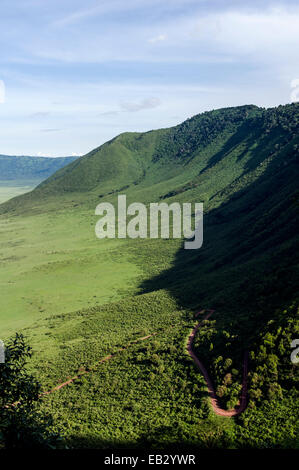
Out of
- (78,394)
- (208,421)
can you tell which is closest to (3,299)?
(78,394)

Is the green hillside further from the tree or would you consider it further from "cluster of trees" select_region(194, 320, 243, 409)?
the tree

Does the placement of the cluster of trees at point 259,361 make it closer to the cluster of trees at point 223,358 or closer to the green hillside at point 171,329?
the cluster of trees at point 223,358

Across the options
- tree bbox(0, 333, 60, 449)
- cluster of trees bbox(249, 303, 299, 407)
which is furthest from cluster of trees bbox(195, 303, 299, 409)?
tree bbox(0, 333, 60, 449)

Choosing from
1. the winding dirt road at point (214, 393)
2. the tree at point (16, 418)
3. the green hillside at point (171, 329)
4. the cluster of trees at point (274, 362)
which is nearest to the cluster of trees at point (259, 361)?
the cluster of trees at point (274, 362)

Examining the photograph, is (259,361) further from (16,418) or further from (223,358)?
(16,418)

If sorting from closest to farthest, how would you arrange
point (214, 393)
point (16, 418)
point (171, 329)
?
A: point (16, 418) → point (214, 393) → point (171, 329)

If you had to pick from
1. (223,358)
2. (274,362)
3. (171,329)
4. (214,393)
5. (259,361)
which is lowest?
(214,393)

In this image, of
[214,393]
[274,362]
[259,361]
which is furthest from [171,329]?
[274,362]

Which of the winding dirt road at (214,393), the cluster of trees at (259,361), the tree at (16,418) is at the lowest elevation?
the winding dirt road at (214,393)

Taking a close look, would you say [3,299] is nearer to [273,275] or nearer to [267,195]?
[273,275]

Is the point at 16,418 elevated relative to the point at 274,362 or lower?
elevated

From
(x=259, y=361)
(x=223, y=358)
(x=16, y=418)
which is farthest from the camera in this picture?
(x=223, y=358)
